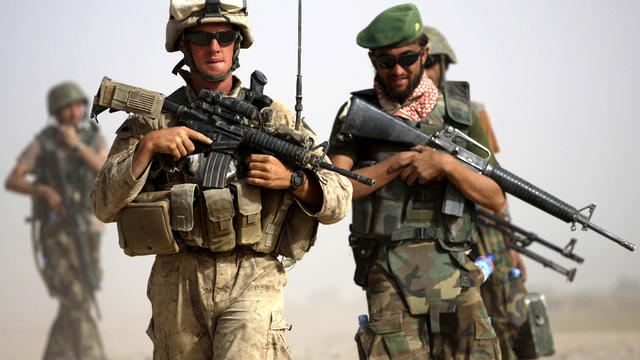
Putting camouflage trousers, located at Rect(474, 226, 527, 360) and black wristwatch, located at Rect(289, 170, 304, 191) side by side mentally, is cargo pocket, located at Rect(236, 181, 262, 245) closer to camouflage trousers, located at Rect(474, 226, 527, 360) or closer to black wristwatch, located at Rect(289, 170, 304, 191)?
black wristwatch, located at Rect(289, 170, 304, 191)

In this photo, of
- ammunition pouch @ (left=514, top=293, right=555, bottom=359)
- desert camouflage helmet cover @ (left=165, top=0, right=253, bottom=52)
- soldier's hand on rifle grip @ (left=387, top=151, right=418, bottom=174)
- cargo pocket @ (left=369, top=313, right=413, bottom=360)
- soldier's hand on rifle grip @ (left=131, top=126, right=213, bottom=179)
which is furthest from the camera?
ammunition pouch @ (left=514, top=293, right=555, bottom=359)

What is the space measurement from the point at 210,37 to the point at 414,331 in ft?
6.35

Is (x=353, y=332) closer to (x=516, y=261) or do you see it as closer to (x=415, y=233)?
(x=516, y=261)

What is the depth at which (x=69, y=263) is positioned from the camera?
9.58 m

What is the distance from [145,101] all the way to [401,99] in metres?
1.74

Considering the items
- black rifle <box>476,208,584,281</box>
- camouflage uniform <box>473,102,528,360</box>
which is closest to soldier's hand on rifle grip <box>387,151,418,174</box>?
camouflage uniform <box>473,102,528,360</box>

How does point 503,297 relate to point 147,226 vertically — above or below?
below

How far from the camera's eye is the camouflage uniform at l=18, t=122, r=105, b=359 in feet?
31.2

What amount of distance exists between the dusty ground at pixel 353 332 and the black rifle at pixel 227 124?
6.73 meters

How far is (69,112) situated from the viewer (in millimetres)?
10102

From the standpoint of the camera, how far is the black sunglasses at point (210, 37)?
4.00 metres

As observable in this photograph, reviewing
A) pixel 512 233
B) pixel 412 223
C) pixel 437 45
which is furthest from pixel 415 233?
pixel 437 45

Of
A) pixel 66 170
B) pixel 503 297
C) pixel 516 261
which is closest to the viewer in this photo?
pixel 503 297

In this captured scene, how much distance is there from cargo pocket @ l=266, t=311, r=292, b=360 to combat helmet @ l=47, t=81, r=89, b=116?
692 centimetres
